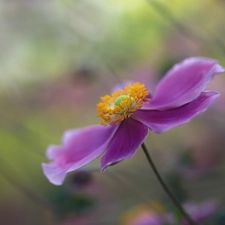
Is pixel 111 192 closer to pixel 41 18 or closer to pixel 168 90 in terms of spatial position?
pixel 168 90

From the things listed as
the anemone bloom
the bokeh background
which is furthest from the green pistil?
the bokeh background

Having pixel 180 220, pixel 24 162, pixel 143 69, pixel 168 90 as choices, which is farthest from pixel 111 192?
pixel 168 90

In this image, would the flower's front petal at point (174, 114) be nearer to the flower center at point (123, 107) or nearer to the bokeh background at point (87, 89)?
the flower center at point (123, 107)

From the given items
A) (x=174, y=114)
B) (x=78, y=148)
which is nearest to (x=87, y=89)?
(x=78, y=148)

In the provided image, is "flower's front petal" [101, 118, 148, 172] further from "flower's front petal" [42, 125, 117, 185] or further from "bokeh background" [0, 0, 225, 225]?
"bokeh background" [0, 0, 225, 225]

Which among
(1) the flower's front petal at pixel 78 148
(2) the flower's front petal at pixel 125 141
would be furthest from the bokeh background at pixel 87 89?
(2) the flower's front petal at pixel 125 141

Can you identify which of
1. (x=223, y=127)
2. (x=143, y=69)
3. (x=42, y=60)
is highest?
(x=42, y=60)

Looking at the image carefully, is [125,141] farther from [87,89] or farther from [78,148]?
[87,89]
